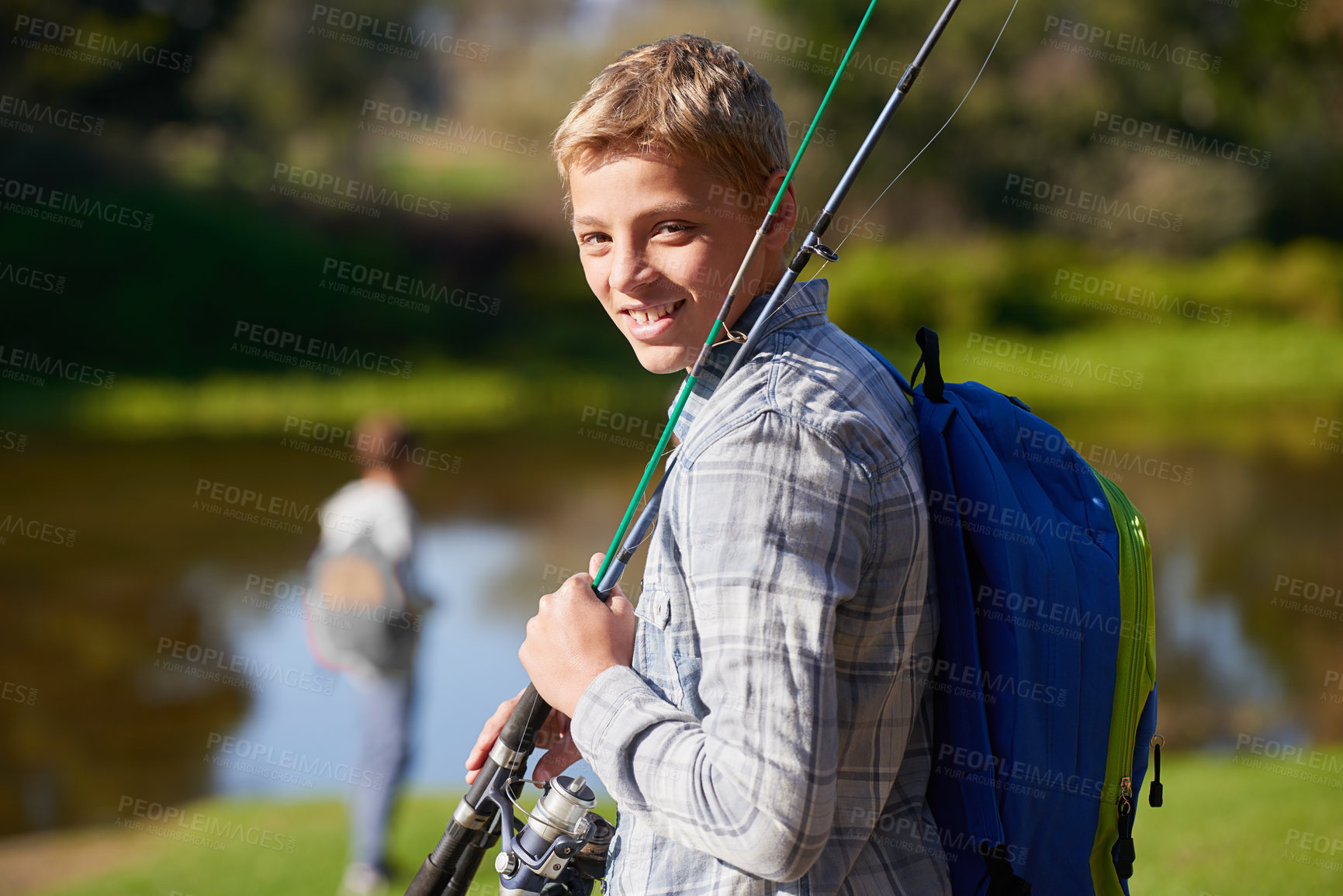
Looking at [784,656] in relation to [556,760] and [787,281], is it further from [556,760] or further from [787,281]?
[556,760]

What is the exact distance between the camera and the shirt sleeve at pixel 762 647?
44.1 inches

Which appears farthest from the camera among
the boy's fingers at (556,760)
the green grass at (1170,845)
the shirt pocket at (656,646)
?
the green grass at (1170,845)

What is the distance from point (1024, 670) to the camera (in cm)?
135

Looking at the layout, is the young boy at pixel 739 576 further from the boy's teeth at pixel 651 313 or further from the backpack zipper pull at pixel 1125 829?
the backpack zipper pull at pixel 1125 829

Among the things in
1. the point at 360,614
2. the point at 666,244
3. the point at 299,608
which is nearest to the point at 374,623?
the point at 360,614

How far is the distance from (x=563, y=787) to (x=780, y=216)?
78 centimetres

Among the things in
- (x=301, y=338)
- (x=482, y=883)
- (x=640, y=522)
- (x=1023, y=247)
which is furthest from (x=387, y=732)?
(x=1023, y=247)

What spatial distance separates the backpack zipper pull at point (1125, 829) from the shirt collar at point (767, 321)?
2.22 feet

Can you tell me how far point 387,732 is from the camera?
501 cm

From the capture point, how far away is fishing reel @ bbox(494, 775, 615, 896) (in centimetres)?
153

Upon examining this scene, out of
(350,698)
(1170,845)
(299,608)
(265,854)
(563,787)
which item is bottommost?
Result: (265,854)

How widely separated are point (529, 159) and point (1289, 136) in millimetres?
16044

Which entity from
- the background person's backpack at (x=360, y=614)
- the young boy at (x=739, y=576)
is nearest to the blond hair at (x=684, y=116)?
the young boy at (x=739, y=576)

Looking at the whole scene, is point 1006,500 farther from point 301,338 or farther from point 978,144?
point 978,144
